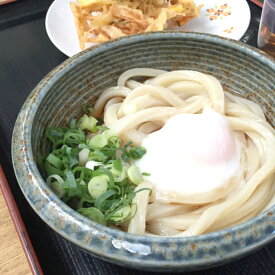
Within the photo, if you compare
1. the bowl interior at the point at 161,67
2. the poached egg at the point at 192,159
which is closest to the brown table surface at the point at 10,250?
the bowl interior at the point at 161,67

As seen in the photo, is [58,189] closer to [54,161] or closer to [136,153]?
[54,161]

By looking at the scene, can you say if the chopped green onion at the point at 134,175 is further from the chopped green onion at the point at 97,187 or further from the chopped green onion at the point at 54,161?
the chopped green onion at the point at 54,161

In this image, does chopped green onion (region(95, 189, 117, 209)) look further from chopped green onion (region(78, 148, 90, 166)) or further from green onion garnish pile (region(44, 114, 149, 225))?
chopped green onion (region(78, 148, 90, 166))

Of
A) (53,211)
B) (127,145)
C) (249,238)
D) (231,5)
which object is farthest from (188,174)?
(231,5)

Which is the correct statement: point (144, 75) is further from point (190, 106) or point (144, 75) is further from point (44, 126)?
point (44, 126)

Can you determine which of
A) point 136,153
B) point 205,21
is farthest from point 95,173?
point 205,21
